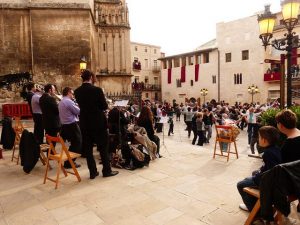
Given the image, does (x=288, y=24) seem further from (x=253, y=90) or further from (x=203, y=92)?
(x=203, y=92)

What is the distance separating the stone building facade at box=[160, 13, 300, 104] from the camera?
30.1 m

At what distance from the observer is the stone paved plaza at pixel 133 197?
3279 millimetres

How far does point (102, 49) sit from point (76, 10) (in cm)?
472

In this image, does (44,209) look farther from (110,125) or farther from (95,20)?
(95,20)

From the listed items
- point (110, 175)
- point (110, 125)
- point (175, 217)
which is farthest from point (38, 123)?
point (175, 217)

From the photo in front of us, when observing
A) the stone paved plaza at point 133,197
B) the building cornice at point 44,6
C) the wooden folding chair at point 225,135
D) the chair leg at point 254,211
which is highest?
the building cornice at point 44,6

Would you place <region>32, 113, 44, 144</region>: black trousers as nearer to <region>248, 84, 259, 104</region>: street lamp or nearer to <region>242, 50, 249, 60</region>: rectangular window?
<region>248, 84, 259, 104</region>: street lamp

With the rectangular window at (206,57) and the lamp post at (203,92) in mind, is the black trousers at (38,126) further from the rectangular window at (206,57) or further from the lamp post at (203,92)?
the rectangular window at (206,57)

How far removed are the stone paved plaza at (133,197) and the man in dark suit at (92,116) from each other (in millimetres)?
469

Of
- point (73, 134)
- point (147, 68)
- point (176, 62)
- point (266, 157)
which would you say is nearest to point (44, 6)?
point (73, 134)

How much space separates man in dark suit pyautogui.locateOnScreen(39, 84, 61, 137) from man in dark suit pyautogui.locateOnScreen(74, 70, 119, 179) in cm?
98

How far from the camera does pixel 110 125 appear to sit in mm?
6289

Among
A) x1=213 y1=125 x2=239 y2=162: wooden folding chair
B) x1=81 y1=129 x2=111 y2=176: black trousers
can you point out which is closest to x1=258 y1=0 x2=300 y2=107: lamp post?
x1=213 y1=125 x2=239 y2=162: wooden folding chair

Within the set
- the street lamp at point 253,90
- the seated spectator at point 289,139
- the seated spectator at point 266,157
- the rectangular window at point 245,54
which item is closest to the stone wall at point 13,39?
the seated spectator at point 266,157
